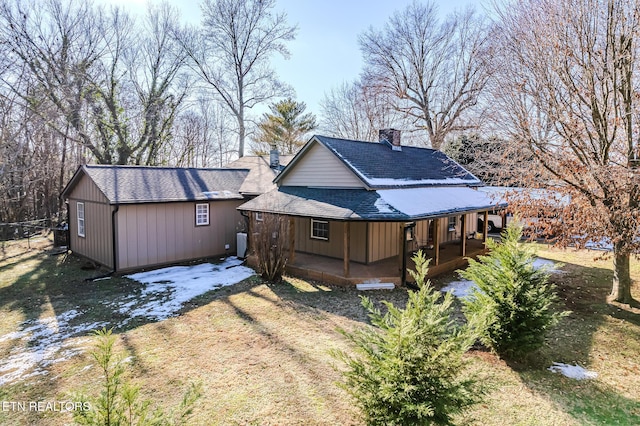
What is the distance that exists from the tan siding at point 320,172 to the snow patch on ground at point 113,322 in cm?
383

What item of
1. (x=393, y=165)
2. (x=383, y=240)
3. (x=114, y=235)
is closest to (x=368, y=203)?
(x=383, y=240)

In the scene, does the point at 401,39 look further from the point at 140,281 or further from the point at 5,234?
the point at 5,234

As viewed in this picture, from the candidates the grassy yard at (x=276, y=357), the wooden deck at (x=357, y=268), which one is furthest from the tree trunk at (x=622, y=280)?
the wooden deck at (x=357, y=268)

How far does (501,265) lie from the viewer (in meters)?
Answer: 5.83

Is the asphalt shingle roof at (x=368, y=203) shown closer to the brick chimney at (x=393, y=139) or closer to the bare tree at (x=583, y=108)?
the brick chimney at (x=393, y=139)

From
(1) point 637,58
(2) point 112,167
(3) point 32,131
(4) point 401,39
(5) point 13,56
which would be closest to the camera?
(1) point 637,58

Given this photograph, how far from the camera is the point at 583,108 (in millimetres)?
8148

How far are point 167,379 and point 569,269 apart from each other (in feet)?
41.3

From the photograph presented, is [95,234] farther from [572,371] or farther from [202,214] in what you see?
[572,371]

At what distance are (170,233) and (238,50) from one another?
17580 mm

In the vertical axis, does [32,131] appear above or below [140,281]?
above

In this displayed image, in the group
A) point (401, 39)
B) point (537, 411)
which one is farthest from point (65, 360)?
point (401, 39)

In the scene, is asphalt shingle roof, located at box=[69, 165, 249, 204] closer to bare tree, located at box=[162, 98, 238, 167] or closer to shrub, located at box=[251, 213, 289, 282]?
shrub, located at box=[251, 213, 289, 282]

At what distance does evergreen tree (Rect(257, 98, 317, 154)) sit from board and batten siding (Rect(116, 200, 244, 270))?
17116 millimetres
